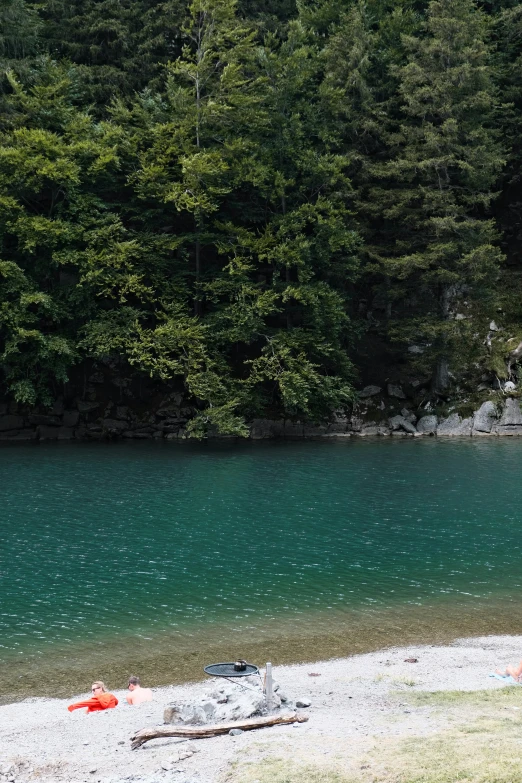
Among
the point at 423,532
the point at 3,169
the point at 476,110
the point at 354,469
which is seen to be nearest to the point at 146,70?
the point at 3,169

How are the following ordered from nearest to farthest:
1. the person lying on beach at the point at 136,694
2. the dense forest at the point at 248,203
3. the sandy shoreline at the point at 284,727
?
the sandy shoreline at the point at 284,727 < the person lying on beach at the point at 136,694 < the dense forest at the point at 248,203

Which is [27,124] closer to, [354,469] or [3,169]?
[3,169]

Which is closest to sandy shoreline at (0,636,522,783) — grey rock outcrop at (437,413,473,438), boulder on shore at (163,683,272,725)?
boulder on shore at (163,683,272,725)

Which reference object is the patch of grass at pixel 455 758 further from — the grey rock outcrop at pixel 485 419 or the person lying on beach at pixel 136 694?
the grey rock outcrop at pixel 485 419

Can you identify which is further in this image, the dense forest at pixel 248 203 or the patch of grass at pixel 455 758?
the dense forest at pixel 248 203

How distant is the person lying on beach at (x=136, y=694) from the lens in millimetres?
11617

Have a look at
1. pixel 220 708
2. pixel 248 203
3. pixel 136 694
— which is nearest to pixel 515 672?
pixel 220 708

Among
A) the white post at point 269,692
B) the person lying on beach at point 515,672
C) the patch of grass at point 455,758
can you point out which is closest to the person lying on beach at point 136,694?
the white post at point 269,692

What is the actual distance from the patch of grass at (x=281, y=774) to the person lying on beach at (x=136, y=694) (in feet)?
11.7

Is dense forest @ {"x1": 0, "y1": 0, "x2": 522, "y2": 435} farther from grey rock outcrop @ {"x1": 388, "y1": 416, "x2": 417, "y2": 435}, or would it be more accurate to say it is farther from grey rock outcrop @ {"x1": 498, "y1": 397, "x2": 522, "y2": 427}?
grey rock outcrop @ {"x1": 388, "y1": 416, "x2": 417, "y2": 435}

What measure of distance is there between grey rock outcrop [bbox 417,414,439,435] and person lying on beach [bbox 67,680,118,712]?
34094 millimetres

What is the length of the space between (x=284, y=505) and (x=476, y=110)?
1112 inches

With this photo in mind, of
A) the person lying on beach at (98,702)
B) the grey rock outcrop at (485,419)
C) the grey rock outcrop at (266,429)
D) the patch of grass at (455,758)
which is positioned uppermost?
the grey rock outcrop at (485,419)

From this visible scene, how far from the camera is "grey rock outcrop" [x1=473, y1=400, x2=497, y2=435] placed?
4312cm
